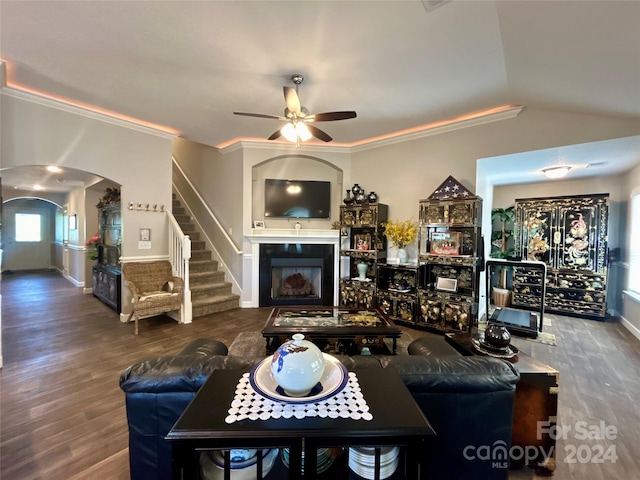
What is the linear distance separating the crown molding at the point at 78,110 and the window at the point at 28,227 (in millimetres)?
8571

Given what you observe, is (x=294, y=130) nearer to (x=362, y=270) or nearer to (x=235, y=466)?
(x=362, y=270)

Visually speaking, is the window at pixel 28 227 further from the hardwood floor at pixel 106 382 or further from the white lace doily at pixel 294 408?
the white lace doily at pixel 294 408

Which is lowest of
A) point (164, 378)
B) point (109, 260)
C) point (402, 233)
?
point (164, 378)

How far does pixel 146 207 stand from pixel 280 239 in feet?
7.48

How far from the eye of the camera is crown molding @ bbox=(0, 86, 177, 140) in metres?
3.32

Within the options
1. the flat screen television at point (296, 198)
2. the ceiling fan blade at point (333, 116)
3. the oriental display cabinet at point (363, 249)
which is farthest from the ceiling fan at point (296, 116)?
the flat screen television at point (296, 198)

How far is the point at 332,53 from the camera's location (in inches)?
98.4

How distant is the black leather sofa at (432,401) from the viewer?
1307 mm

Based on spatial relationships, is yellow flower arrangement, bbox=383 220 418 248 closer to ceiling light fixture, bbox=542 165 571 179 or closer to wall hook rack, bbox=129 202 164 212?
ceiling light fixture, bbox=542 165 571 179

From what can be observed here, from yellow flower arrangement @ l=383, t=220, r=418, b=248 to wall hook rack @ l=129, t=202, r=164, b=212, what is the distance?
3.86 metres

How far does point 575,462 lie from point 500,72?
3.25 m

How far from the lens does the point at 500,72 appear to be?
2.71 m

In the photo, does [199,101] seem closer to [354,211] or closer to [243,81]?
[243,81]

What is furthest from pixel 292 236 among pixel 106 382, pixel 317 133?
pixel 106 382
